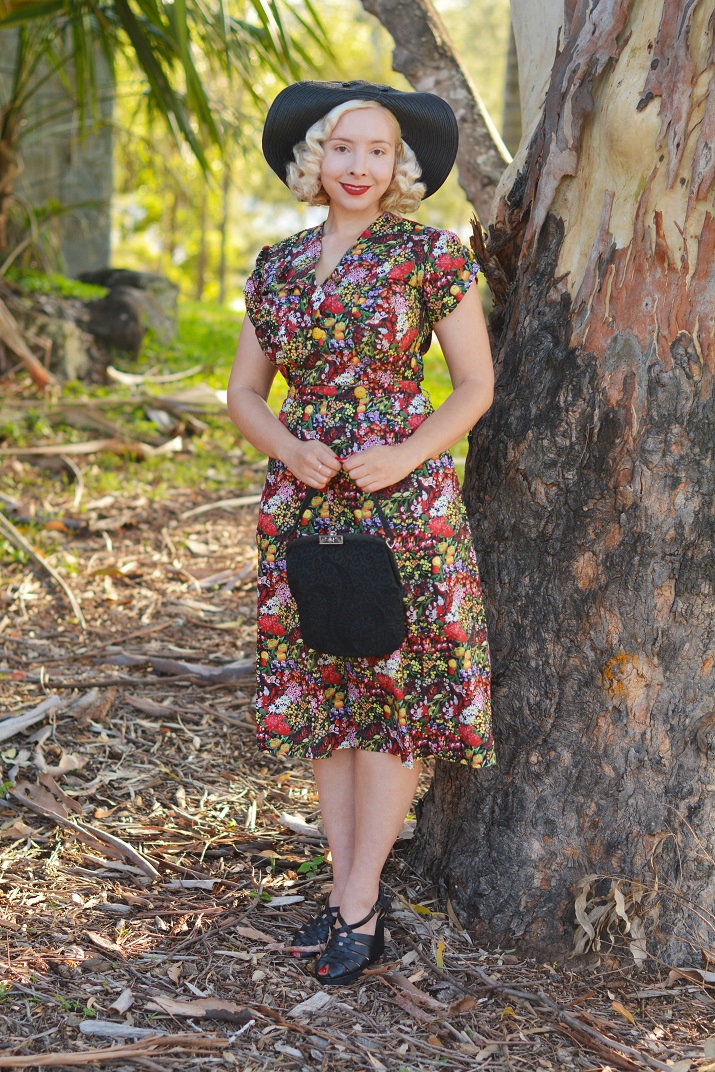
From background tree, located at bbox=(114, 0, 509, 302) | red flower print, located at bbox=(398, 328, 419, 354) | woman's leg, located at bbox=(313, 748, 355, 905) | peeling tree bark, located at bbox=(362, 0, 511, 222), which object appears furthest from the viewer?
background tree, located at bbox=(114, 0, 509, 302)

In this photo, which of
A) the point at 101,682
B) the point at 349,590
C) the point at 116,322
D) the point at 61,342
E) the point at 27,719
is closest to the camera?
the point at 349,590

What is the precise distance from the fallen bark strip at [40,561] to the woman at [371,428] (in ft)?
5.84

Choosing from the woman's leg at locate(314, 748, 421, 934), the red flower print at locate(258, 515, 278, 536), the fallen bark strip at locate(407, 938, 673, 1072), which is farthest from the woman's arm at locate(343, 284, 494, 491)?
the fallen bark strip at locate(407, 938, 673, 1072)

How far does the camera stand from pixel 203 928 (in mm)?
2262

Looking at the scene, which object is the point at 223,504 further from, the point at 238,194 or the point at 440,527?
the point at 238,194

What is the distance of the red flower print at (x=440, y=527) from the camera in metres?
2.00

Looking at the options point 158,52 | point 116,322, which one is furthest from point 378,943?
point 116,322

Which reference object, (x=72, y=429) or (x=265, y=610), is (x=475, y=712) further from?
(x=72, y=429)

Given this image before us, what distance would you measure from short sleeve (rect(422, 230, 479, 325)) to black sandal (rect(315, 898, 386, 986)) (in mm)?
1277

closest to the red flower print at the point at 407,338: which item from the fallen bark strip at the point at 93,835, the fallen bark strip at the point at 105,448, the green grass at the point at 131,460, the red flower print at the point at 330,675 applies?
the red flower print at the point at 330,675

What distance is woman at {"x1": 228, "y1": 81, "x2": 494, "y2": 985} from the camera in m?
1.99

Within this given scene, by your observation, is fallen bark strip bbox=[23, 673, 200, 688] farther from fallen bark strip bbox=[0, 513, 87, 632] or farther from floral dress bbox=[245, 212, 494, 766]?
floral dress bbox=[245, 212, 494, 766]

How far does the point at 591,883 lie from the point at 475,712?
1.57 feet

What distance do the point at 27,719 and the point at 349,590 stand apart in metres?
1.48
